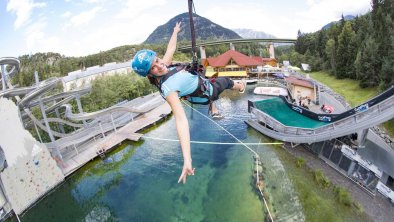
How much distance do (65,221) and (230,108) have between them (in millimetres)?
21182

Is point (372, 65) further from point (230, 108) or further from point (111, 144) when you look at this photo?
point (111, 144)

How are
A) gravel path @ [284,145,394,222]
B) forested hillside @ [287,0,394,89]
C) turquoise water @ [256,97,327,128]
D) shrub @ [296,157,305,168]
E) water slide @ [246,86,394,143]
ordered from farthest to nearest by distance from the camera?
forested hillside @ [287,0,394,89]
turquoise water @ [256,97,327,128]
shrub @ [296,157,305,168]
water slide @ [246,86,394,143]
gravel path @ [284,145,394,222]

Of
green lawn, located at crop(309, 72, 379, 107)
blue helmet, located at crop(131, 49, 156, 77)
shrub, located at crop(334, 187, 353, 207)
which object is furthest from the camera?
green lawn, located at crop(309, 72, 379, 107)

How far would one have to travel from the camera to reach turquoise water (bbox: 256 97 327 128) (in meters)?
19.3

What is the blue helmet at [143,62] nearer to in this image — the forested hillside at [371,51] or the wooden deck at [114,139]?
the wooden deck at [114,139]

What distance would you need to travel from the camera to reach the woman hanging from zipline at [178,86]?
2795 millimetres

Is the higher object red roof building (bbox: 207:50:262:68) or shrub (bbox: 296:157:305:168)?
red roof building (bbox: 207:50:262:68)

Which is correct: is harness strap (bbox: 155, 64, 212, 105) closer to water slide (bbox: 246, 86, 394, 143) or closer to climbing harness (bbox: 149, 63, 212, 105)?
climbing harness (bbox: 149, 63, 212, 105)

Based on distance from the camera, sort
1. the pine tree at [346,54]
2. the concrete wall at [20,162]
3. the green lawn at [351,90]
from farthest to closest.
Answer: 1. the pine tree at [346,54]
2. the green lawn at [351,90]
3. the concrete wall at [20,162]

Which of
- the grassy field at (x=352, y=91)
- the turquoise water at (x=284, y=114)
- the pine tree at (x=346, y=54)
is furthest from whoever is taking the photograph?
the pine tree at (x=346, y=54)

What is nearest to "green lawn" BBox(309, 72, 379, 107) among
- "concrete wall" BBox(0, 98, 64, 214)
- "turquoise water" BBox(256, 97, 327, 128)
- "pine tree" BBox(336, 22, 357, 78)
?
"pine tree" BBox(336, 22, 357, 78)

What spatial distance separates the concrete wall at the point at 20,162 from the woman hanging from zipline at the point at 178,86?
15017 millimetres

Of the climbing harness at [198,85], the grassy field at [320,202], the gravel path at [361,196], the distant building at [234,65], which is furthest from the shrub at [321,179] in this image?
the distant building at [234,65]

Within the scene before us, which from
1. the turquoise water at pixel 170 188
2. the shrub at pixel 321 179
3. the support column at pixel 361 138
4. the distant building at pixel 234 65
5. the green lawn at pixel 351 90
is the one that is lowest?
the turquoise water at pixel 170 188
